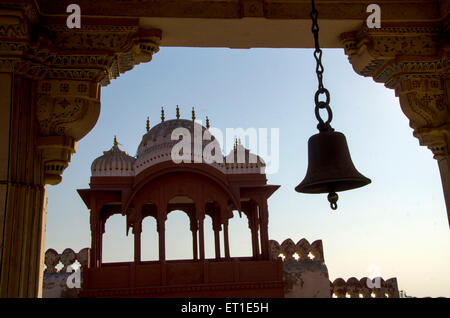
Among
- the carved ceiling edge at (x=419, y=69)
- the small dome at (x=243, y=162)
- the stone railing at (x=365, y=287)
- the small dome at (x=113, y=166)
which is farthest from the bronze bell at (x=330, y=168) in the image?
the stone railing at (x=365, y=287)

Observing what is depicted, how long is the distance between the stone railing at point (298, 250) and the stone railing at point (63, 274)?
395 centimetres

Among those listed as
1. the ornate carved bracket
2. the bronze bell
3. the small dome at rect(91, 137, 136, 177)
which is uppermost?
the small dome at rect(91, 137, 136, 177)

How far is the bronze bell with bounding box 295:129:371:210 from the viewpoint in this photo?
9.29ft

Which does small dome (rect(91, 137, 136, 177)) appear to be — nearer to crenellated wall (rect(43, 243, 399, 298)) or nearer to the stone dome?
the stone dome

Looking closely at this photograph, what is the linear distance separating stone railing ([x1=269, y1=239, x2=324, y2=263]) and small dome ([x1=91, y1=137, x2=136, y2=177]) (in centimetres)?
348

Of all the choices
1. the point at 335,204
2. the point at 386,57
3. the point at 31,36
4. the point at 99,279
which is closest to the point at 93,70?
the point at 31,36

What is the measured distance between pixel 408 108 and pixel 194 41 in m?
1.85

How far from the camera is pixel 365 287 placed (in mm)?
10305

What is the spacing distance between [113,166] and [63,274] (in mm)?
2444

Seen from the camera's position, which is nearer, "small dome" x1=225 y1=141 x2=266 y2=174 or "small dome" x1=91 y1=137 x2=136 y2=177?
"small dome" x1=91 y1=137 x2=136 y2=177

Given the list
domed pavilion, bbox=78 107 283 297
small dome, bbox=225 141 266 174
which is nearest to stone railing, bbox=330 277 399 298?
domed pavilion, bbox=78 107 283 297

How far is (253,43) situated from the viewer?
13.4 ft

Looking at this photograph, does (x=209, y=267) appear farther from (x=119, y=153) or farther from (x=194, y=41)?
(x=194, y=41)

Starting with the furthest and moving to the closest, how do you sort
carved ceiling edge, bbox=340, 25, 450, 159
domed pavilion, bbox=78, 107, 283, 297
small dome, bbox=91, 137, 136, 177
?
small dome, bbox=91, 137, 136, 177
domed pavilion, bbox=78, 107, 283, 297
carved ceiling edge, bbox=340, 25, 450, 159
